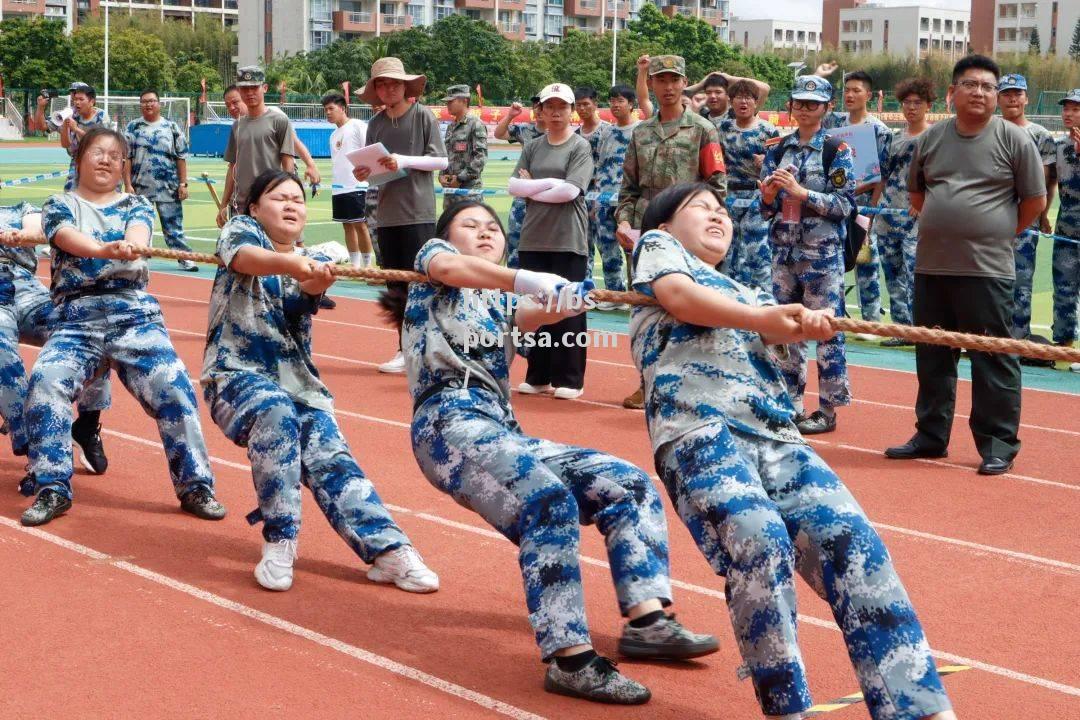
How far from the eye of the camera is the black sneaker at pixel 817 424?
327 inches

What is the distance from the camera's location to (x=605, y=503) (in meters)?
4.45

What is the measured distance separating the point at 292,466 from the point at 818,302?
155 inches

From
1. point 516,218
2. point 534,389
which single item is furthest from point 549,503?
point 516,218

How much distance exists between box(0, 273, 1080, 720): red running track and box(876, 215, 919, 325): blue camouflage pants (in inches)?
149

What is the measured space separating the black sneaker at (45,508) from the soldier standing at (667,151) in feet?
12.1

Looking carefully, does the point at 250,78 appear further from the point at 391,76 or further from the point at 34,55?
the point at 34,55

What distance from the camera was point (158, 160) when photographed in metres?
15.6

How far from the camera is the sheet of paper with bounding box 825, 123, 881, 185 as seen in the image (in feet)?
31.2

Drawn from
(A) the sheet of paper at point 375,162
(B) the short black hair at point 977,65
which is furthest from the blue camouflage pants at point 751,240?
(B) the short black hair at point 977,65

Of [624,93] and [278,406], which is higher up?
[624,93]

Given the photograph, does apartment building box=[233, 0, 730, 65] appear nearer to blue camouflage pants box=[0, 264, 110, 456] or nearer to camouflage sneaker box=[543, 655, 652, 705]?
blue camouflage pants box=[0, 264, 110, 456]

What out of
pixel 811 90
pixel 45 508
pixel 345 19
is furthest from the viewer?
pixel 345 19

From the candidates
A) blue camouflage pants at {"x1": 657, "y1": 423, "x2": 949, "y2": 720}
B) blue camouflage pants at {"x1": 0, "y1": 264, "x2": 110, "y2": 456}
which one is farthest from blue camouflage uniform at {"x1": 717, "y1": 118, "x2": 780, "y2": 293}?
blue camouflage pants at {"x1": 657, "y1": 423, "x2": 949, "y2": 720}

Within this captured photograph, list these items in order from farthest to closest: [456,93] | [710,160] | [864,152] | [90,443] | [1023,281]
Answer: [456,93]
[1023,281]
[864,152]
[710,160]
[90,443]
